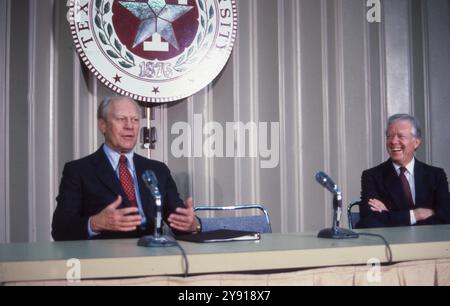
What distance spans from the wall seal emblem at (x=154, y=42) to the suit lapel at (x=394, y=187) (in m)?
1.05

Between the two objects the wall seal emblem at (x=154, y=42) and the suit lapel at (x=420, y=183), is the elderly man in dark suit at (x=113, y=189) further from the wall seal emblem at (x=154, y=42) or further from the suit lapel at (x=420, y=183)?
the suit lapel at (x=420, y=183)

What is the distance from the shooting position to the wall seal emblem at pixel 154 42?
288 cm

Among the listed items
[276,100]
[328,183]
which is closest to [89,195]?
[328,183]

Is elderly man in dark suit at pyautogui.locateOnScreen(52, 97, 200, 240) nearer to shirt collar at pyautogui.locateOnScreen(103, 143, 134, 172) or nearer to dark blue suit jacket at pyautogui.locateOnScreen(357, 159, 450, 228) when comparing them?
shirt collar at pyautogui.locateOnScreen(103, 143, 134, 172)

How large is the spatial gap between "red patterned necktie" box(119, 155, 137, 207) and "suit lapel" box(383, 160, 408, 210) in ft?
4.15

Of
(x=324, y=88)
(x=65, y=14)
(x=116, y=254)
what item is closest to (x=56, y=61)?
(x=65, y=14)

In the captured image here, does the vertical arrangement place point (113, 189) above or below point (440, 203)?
above

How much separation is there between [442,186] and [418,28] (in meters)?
1.25

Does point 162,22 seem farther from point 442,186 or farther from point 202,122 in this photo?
point 442,186

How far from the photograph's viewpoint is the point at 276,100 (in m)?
A: 3.24

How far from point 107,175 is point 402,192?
1428mm

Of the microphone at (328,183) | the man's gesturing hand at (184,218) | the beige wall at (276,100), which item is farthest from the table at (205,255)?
the beige wall at (276,100)

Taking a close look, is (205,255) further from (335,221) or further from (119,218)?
(335,221)

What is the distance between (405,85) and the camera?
346 centimetres
